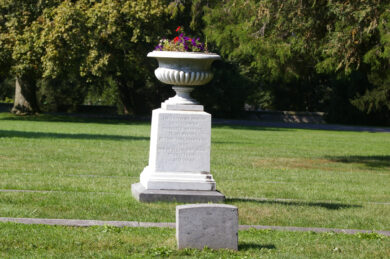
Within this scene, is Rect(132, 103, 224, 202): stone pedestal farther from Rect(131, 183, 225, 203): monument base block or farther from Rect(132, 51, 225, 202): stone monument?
Rect(131, 183, 225, 203): monument base block

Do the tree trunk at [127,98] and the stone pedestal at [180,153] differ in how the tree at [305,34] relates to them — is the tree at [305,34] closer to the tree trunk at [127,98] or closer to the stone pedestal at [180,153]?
the stone pedestal at [180,153]

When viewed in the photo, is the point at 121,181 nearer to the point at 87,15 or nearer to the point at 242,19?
the point at 242,19

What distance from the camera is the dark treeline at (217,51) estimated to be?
1889 cm

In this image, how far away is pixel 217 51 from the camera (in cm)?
4841

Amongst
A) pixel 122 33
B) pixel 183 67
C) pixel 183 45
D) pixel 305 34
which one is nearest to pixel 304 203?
pixel 183 67

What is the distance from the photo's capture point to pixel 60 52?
42.5 meters

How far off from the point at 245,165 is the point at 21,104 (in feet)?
113

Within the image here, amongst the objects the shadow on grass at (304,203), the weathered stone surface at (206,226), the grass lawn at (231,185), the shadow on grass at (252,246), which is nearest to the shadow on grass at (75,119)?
the grass lawn at (231,185)

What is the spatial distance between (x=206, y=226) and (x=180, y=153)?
3.58 m

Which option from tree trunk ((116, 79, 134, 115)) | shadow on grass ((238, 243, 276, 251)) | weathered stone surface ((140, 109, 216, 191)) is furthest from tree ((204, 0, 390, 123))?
tree trunk ((116, 79, 134, 115))

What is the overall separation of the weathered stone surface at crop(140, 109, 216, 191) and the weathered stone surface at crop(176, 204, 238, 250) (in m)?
3.44

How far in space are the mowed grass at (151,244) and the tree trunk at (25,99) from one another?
4304 centimetres

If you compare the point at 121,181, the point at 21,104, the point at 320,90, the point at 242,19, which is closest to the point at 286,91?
the point at 320,90

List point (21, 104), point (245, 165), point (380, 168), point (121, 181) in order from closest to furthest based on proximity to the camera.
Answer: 1. point (121, 181)
2. point (245, 165)
3. point (380, 168)
4. point (21, 104)
